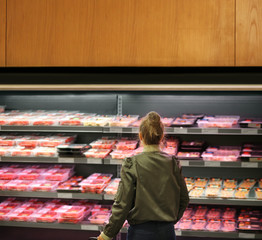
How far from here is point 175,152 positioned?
13.0 feet

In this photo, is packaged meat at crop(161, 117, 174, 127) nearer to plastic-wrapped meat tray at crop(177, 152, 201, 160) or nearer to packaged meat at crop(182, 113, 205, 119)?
packaged meat at crop(182, 113, 205, 119)

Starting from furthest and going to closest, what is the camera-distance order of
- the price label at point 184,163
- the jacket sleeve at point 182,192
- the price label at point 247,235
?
1. the price label at point 184,163
2. the price label at point 247,235
3. the jacket sleeve at point 182,192

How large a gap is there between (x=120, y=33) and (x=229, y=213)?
2.18 metres

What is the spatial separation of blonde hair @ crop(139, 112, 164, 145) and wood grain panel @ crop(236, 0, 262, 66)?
3.59ft

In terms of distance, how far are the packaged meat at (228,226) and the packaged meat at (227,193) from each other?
306 mm

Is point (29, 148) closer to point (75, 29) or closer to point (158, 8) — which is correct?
point (75, 29)

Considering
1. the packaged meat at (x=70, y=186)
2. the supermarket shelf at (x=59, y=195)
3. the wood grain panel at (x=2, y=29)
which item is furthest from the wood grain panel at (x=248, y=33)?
the wood grain panel at (x=2, y=29)

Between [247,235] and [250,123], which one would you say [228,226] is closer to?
[247,235]

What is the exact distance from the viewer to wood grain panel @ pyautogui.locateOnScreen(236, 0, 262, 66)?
10.7ft

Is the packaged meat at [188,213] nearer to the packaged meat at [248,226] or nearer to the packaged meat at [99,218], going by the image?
the packaged meat at [248,226]

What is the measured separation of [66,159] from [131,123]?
791 millimetres

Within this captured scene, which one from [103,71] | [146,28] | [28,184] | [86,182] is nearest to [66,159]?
[86,182]

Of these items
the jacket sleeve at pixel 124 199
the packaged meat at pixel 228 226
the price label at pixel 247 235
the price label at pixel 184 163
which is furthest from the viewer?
the price label at pixel 184 163

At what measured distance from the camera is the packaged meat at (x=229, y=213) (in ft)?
12.6
